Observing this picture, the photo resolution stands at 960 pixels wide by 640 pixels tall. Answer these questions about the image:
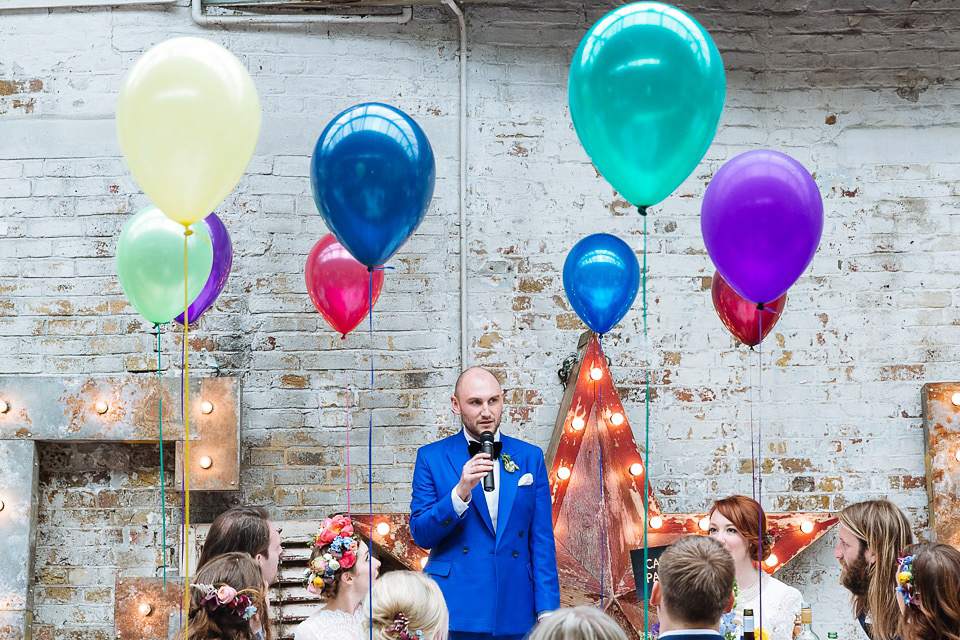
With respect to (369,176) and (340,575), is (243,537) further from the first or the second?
(369,176)

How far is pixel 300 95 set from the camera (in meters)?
4.64

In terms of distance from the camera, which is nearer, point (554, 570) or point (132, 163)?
point (132, 163)

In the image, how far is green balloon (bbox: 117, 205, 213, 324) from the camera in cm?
360

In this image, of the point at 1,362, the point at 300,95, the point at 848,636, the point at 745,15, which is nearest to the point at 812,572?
the point at 848,636

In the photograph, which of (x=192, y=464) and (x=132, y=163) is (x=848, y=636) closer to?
(x=192, y=464)

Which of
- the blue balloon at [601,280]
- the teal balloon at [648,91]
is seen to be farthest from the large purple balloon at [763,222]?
→ the blue balloon at [601,280]

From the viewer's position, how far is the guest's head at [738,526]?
3.71 metres

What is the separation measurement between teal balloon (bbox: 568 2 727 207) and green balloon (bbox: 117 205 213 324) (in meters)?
1.55

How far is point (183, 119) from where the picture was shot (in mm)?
2811

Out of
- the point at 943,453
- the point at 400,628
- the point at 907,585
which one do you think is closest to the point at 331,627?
the point at 400,628

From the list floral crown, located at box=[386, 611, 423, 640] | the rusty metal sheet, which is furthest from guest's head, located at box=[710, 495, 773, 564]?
floral crown, located at box=[386, 611, 423, 640]

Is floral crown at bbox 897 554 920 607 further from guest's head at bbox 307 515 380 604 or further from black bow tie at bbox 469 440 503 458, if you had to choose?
guest's head at bbox 307 515 380 604

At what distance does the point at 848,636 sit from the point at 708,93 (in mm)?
2827

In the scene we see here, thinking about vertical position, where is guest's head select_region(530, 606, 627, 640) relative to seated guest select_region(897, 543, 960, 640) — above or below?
above
